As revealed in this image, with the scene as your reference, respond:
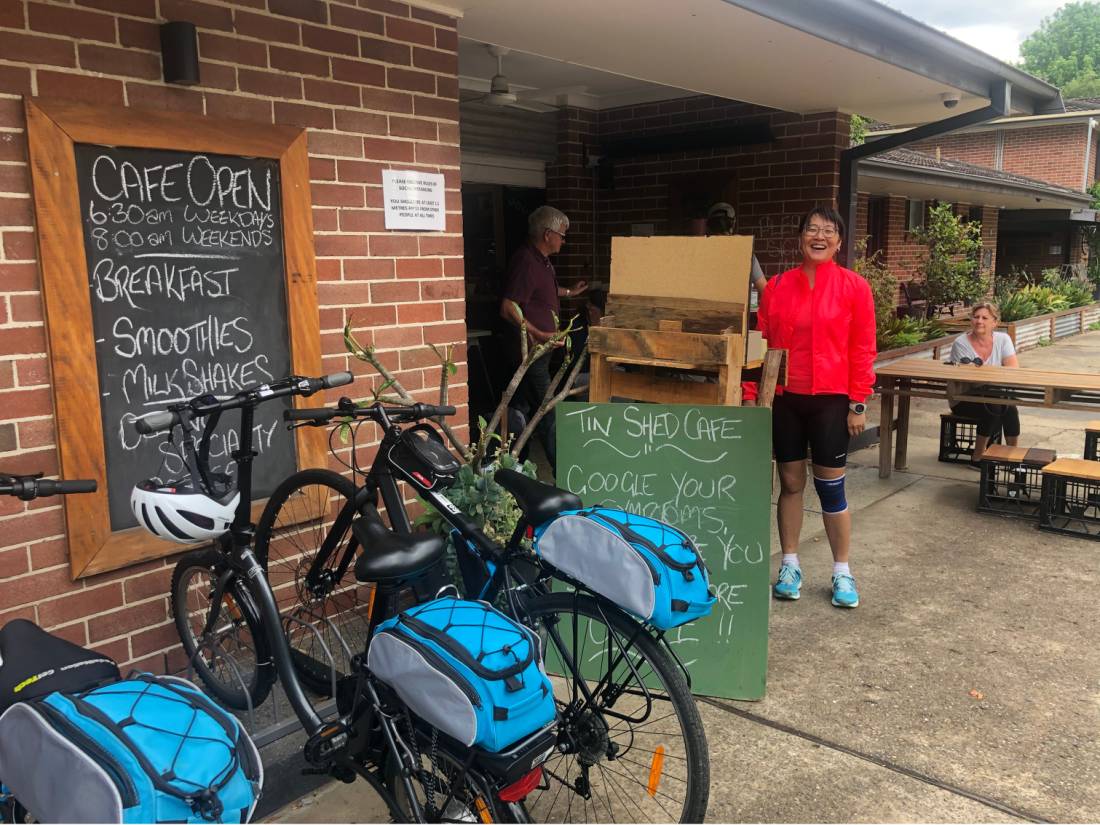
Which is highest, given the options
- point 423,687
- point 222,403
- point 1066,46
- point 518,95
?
point 1066,46

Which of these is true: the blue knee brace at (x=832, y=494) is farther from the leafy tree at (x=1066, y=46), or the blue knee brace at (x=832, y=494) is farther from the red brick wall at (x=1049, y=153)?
the leafy tree at (x=1066, y=46)

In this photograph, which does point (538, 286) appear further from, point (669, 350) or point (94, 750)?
point (94, 750)

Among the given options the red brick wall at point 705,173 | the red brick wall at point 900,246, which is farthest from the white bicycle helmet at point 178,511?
the red brick wall at point 900,246

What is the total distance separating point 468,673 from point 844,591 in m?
2.86

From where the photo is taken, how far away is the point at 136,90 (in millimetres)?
2898

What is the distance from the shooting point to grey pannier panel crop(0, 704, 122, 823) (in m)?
1.34

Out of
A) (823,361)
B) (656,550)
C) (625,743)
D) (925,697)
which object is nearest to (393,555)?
(656,550)

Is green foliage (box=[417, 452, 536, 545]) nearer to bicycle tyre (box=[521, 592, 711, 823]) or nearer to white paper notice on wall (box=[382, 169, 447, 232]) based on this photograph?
bicycle tyre (box=[521, 592, 711, 823])

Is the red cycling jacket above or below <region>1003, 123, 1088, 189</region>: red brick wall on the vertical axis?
below

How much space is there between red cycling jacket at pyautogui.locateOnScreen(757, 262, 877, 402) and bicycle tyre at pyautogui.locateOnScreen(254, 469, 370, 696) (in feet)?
6.97

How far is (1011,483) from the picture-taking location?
18.5 ft

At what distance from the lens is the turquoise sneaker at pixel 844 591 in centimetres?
410

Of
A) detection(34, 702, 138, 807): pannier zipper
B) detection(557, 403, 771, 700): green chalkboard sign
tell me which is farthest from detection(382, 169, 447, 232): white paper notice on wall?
detection(34, 702, 138, 807): pannier zipper

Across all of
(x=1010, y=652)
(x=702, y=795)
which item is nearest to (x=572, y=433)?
(x=702, y=795)
